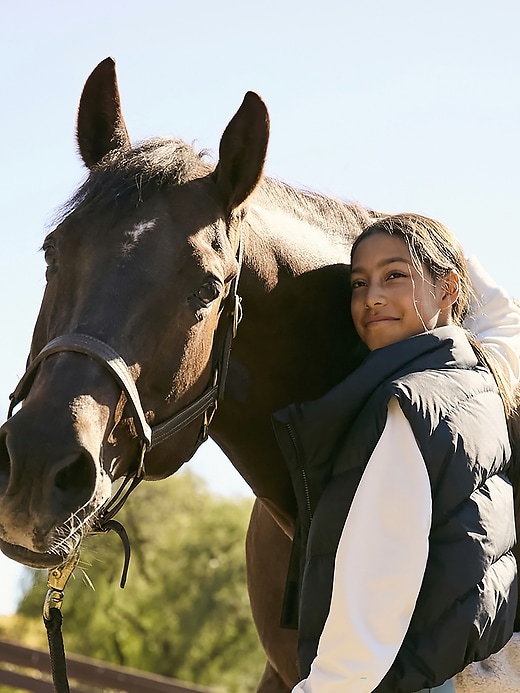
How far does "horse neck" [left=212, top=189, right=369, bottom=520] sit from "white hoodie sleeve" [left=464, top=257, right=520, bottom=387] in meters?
0.42

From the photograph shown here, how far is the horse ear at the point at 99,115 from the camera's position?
117 inches

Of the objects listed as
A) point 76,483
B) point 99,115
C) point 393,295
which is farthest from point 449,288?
point 76,483

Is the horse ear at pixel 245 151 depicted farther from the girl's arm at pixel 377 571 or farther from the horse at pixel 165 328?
the girl's arm at pixel 377 571

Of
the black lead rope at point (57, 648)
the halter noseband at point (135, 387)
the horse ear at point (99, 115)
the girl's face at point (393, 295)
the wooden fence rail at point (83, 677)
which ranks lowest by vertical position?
the wooden fence rail at point (83, 677)

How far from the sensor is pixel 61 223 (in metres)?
2.62

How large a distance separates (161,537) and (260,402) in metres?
24.6

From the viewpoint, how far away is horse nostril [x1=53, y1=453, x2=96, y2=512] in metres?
2.24

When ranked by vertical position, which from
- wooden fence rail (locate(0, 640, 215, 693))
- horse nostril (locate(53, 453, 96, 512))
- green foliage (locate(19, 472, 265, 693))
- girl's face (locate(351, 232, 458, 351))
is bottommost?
green foliage (locate(19, 472, 265, 693))

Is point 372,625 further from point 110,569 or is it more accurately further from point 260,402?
point 110,569

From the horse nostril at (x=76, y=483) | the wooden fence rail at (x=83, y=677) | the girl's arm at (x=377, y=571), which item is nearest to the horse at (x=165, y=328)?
the horse nostril at (x=76, y=483)

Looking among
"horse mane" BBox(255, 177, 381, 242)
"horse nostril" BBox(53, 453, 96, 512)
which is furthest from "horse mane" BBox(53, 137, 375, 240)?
"horse nostril" BBox(53, 453, 96, 512)

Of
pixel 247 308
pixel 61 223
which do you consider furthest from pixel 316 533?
pixel 61 223

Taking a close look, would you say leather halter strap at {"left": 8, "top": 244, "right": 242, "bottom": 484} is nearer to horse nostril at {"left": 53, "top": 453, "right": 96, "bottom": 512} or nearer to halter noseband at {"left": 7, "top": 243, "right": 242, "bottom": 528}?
halter noseband at {"left": 7, "top": 243, "right": 242, "bottom": 528}

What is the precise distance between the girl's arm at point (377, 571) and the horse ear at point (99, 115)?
51.6 inches
